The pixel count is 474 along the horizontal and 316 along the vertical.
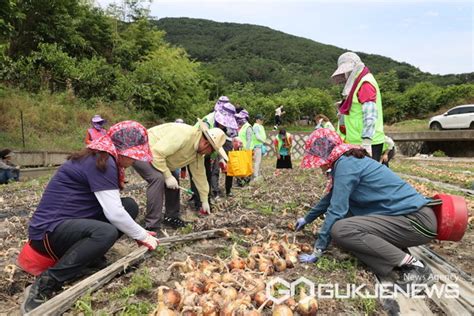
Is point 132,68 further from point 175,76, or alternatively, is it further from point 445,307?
point 445,307

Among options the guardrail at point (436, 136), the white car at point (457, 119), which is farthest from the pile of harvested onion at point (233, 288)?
the white car at point (457, 119)

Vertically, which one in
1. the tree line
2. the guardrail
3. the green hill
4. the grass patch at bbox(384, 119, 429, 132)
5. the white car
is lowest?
the guardrail

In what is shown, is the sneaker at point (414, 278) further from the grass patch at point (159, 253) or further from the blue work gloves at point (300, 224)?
the grass patch at point (159, 253)

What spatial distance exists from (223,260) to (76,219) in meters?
1.18

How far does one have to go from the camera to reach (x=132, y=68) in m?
20.2

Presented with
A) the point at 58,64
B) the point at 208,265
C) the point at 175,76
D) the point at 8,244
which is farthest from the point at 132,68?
the point at 208,265

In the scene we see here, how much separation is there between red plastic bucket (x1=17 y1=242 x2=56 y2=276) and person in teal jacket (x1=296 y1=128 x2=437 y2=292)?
6.48 ft

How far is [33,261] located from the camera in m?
2.81

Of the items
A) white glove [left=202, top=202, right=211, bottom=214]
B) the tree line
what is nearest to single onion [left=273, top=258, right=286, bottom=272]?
white glove [left=202, top=202, right=211, bottom=214]

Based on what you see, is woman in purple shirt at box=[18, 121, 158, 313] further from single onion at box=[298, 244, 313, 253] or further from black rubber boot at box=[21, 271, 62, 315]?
single onion at box=[298, 244, 313, 253]

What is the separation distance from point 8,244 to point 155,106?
581 inches

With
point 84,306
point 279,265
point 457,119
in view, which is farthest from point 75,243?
point 457,119

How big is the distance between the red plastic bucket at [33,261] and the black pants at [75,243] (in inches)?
3.9

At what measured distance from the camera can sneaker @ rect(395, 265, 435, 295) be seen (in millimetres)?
2660
